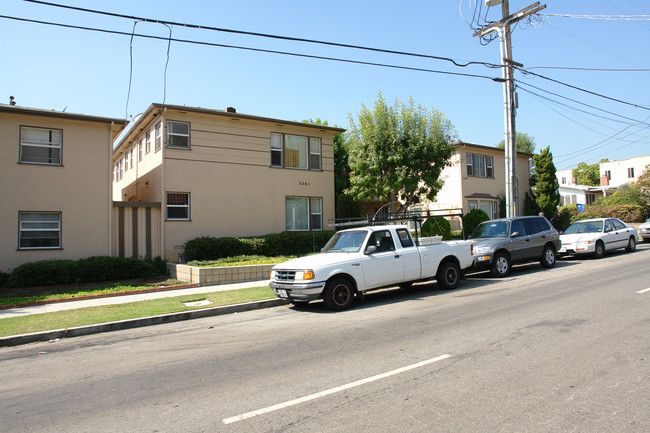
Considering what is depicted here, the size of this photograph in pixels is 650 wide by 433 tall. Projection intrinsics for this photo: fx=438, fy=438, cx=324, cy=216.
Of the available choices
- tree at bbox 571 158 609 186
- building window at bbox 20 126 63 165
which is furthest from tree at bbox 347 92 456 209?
tree at bbox 571 158 609 186

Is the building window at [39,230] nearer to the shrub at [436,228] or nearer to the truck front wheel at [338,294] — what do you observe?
the truck front wheel at [338,294]

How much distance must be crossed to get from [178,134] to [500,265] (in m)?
13.4

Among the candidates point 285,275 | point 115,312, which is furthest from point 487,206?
point 115,312

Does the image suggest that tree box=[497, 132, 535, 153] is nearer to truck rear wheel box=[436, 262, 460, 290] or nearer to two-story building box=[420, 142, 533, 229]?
two-story building box=[420, 142, 533, 229]

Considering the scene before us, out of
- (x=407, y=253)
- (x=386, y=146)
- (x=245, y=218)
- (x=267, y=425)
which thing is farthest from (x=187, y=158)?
Answer: (x=267, y=425)

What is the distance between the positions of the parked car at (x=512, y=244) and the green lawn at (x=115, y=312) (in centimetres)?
672

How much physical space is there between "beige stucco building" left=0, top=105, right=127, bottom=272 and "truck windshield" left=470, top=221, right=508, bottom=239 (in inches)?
527

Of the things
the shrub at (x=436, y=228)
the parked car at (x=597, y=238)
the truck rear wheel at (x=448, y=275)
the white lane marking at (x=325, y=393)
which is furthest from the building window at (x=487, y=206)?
the white lane marking at (x=325, y=393)

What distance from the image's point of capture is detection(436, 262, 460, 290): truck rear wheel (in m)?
11.4

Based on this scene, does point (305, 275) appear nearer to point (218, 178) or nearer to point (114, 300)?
point (114, 300)

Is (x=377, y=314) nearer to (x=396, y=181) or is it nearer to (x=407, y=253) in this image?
(x=407, y=253)

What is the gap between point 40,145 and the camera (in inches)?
615

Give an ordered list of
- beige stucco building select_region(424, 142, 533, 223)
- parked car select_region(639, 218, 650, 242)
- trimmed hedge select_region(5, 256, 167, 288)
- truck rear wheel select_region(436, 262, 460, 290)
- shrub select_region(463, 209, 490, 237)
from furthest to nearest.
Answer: beige stucco building select_region(424, 142, 533, 223) → shrub select_region(463, 209, 490, 237) → parked car select_region(639, 218, 650, 242) → trimmed hedge select_region(5, 256, 167, 288) → truck rear wheel select_region(436, 262, 460, 290)

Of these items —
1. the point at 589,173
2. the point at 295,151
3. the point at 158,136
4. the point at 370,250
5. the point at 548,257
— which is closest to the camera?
the point at 370,250
